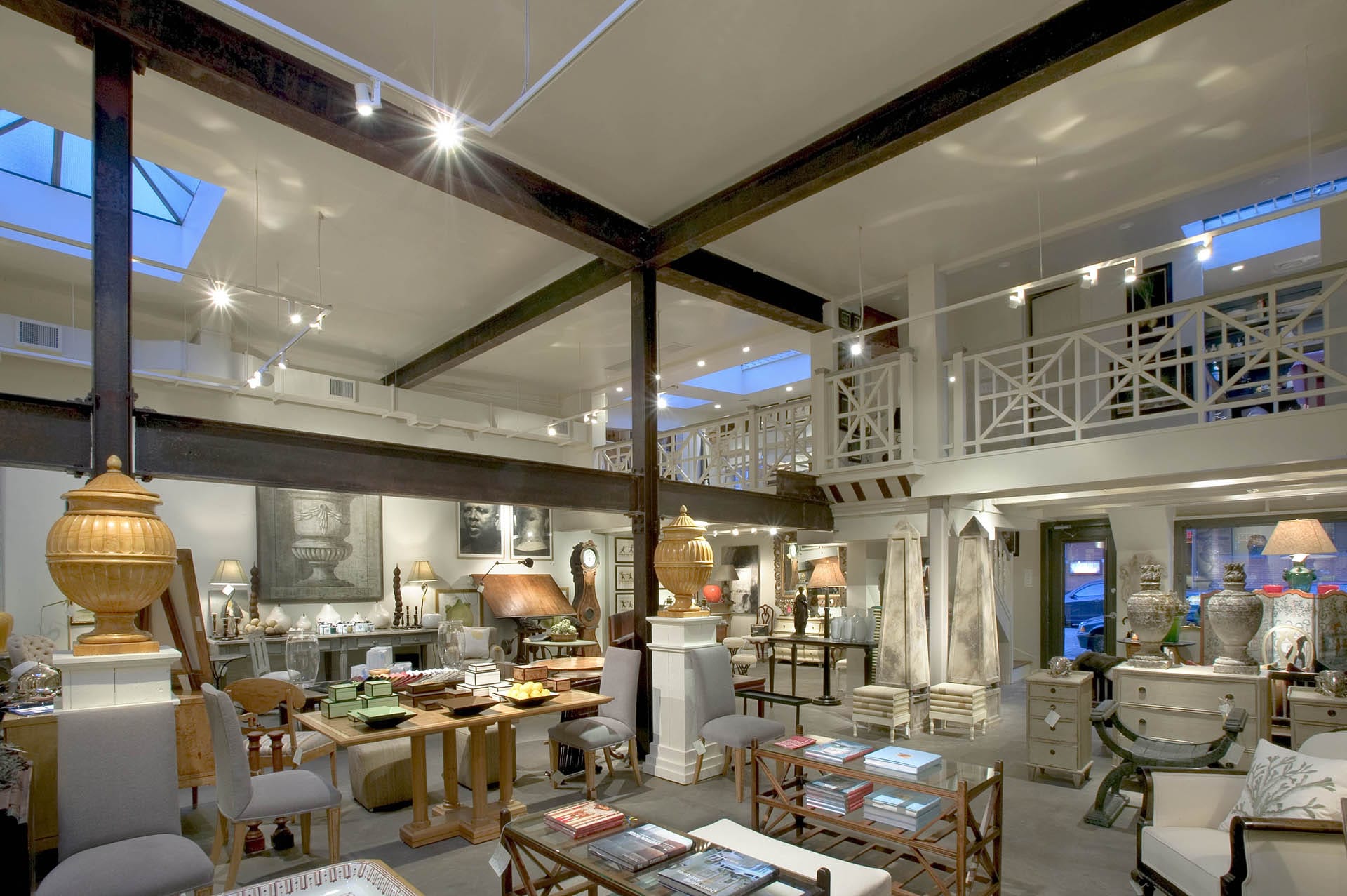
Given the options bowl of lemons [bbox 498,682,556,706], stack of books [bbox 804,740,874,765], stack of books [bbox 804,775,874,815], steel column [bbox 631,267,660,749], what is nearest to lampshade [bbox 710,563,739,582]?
steel column [bbox 631,267,660,749]

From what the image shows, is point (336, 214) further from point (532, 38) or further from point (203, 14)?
point (532, 38)

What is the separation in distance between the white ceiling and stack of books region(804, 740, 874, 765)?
378 cm

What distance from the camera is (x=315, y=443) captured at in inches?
190

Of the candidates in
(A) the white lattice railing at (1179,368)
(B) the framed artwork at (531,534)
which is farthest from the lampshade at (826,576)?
(B) the framed artwork at (531,534)

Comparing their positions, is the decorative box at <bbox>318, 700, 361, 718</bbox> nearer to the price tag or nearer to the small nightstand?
the price tag

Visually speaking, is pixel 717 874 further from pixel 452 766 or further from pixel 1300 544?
pixel 1300 544

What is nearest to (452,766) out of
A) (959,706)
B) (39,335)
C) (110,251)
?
(110,251)

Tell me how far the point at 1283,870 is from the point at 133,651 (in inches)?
184

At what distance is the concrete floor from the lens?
396 cm

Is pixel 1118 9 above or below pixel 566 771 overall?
above

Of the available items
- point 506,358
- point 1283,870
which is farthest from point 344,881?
point 506,358

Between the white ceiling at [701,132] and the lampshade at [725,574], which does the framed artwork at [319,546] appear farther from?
the lampshade at [725,574]

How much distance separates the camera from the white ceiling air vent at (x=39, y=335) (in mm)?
7238

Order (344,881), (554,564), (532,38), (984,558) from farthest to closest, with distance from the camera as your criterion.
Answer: (554,564) → (984,558) → (532,38) → (344,881)
